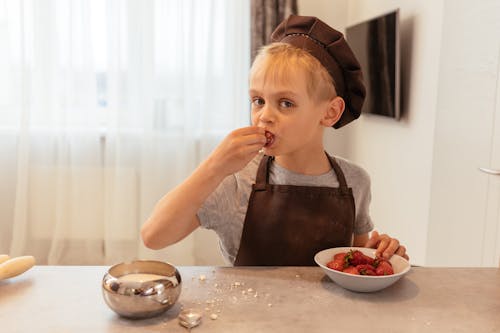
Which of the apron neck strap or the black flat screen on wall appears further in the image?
the black flat screen on wall

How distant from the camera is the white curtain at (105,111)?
3656 mm

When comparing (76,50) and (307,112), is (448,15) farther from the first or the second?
(76,50)

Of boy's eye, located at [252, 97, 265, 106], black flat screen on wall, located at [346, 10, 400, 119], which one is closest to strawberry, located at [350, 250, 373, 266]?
boy's eye, located at [252, 97, 265, 106]

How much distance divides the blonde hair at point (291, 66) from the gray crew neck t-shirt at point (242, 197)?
9.3 inches

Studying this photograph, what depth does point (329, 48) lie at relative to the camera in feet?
4.13

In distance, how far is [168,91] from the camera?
149 inches

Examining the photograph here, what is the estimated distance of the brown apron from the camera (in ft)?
4.32

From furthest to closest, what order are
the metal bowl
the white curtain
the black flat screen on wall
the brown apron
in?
the white curtain, the black flat screen on wall, the brown apron, the metal bowl

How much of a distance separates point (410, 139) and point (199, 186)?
180 centimetres

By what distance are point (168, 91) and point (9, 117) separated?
1181mm

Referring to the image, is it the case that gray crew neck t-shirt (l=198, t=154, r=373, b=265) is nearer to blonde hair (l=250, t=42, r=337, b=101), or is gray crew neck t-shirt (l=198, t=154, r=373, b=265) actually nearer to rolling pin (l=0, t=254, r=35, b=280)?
blonde hair (l=250, t=42, r=337, b=101)

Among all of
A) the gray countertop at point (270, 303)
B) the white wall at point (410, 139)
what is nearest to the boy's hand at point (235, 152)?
the gray countertop at point (270, 303)

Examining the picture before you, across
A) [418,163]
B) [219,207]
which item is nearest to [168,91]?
[418,163]

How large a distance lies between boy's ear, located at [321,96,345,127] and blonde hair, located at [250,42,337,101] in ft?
0.15
